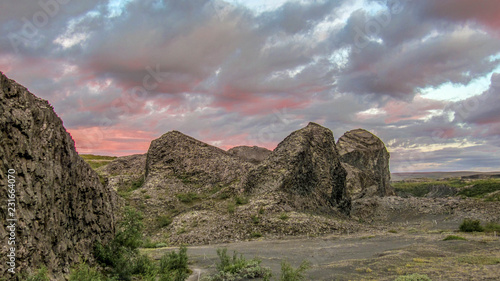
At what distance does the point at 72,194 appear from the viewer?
37.9 ft

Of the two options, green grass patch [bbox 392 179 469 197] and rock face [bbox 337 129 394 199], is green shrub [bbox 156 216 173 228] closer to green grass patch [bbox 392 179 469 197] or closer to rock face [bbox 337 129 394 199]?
rock face [bbox 337 129 394 199]

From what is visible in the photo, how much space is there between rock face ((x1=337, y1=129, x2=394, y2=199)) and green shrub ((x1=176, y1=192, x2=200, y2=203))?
111 feet

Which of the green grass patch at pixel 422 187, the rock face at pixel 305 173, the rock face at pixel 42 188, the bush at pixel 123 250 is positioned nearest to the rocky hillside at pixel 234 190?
the rock face at pixel 305 173

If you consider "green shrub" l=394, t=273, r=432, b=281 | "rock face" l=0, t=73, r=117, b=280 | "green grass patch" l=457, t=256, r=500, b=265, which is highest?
"rock face" l=0, t=73, r=117, b=280

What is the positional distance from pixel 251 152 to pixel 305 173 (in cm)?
3186

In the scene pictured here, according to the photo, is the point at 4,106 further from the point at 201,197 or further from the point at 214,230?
the point at 201,197

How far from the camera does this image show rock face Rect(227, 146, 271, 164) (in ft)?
211

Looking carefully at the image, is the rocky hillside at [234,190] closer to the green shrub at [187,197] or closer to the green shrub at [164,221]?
the green shrub at [164,221]

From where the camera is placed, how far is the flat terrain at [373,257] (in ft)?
40.1

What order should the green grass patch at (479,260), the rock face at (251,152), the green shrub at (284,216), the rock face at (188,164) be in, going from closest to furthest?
the green grass patch at (479,260) < the green shrub at (284,216) < the rock face at (188,164) < the rock face at (251,152)

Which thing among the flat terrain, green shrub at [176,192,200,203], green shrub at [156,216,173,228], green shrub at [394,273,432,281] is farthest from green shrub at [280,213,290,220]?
green shrub at [394,273,432,281]

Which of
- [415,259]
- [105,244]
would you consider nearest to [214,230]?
[105,244]

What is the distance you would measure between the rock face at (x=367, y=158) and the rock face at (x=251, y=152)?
16633mm

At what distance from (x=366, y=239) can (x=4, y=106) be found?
23063 millimetres
